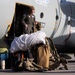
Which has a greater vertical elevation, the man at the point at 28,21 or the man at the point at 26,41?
the man at the point at 28,21

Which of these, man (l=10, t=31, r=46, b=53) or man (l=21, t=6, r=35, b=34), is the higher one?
man (l=21, t=6, r=35, b=34)

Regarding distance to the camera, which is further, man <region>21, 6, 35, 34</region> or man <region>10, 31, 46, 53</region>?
man <region>21, 6, 35, 34</region>

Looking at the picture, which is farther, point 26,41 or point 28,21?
point 28,21

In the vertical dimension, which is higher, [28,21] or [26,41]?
[28,21]

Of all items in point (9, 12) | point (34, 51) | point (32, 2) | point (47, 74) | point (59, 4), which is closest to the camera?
point (47, 74)

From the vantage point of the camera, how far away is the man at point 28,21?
45.6ft

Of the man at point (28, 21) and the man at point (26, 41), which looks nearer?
the man at point (26, 41)

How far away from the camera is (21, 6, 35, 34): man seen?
13.9m

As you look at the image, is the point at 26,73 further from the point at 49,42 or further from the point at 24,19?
the point at 24,19

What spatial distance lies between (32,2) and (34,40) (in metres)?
3.04

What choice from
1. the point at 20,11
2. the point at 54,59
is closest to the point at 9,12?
the point at 20,11

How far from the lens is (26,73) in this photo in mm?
10945

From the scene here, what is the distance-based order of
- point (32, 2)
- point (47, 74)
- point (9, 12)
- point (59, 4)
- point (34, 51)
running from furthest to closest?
1. point (59, 4)
2. point (32, 2)
3. point (9, 12)
4. point (34, 51)
5. point (47, 74)

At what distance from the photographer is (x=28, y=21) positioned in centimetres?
1391
